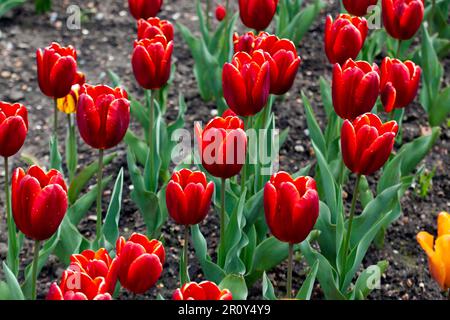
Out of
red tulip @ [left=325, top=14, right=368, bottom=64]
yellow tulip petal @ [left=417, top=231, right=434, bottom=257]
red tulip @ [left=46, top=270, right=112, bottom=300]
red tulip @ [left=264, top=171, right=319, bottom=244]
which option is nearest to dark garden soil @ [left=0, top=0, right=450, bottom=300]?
yellow tulip petal @ [left=417, top=231, right=434, bottom=257]

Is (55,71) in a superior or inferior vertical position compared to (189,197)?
superior

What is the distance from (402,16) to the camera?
3.08 meters

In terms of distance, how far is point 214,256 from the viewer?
314cm

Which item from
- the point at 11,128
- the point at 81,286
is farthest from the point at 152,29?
the point at 81,286

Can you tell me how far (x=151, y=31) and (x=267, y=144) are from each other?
516 millimetres

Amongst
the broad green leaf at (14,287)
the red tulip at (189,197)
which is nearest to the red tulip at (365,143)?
the red tulip at (189,197)

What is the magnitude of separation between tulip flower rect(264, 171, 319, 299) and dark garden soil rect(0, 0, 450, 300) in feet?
2.92

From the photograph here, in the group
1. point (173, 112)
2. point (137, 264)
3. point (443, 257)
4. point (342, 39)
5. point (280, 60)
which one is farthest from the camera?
point (173, 112)

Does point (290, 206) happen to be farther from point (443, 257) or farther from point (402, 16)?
point (402, 16)

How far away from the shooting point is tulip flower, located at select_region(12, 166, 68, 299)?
2.08 m

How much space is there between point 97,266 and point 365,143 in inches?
30.0

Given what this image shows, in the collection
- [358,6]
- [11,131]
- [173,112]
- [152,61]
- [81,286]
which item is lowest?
[173,112]

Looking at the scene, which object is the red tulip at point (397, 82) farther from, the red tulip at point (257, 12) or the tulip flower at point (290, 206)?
the tulip flower at point (290, 206)

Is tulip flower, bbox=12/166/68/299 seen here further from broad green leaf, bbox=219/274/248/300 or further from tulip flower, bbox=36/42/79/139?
tulip flower, bbox=36/42/79/139
